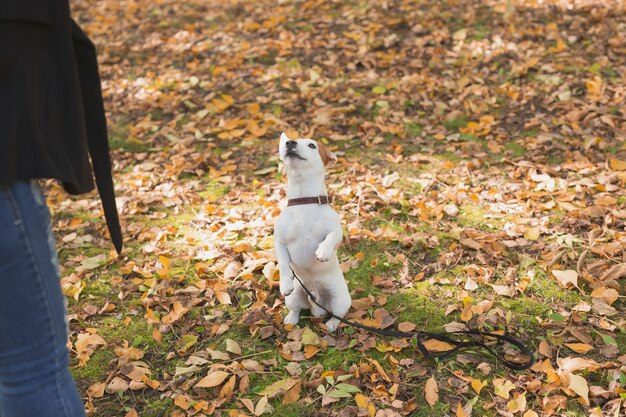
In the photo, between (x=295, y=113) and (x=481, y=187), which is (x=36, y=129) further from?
(x=295, y=113)

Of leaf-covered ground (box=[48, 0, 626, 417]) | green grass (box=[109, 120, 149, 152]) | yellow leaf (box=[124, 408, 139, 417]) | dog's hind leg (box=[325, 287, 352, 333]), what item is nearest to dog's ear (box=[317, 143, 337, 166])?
dog's hind leg (box=[325, 287, 352, 333])

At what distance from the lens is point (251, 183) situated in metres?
5.64

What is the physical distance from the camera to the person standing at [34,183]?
1.53 metres

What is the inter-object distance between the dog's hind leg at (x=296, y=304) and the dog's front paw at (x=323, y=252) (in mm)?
471

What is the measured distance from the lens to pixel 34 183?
1.62m

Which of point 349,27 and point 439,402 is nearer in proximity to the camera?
point 439,402

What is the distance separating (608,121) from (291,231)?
404 cm

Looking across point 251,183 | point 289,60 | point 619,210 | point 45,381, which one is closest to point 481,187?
point 619,210

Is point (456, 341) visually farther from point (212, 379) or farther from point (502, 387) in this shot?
point (212, 379)

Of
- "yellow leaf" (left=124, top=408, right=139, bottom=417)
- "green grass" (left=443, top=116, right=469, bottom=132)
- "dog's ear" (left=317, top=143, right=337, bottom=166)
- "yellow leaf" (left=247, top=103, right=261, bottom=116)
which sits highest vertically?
"dog's ear" (left=317, top=143, right=337, bottom=166)

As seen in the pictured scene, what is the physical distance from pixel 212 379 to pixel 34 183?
1.92m

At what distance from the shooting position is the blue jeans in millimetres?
1535

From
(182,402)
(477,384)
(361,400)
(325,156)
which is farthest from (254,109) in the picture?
(477,384)

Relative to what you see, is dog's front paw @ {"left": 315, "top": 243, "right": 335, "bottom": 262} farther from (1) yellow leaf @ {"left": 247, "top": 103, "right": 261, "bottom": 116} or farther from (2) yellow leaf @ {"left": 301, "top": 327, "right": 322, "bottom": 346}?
(1) yellow leaf @ {"left": 247, "top": 103, "right": 261, "bottom": 116}
